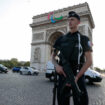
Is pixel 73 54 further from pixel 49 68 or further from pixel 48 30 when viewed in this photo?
pixel 48 30

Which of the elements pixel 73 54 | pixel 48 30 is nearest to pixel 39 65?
pixel 48 30

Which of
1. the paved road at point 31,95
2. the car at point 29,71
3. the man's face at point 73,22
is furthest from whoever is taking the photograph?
the car at point 29,71

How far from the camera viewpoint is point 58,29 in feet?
85.6

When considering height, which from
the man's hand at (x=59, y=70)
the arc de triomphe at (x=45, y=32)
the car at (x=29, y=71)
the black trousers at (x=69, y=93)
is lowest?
the car at (x=29, y=71)

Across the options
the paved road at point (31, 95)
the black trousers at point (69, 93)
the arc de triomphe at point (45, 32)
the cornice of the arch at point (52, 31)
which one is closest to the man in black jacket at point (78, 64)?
the black trousers at point (69, 93)

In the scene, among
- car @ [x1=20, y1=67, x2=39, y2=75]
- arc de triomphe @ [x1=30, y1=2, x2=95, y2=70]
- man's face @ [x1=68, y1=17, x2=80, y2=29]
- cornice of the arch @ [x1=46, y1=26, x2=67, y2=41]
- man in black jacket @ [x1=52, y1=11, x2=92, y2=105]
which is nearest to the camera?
man in black jacket @ [x1=52, y1=11, x2=92, y2=105]

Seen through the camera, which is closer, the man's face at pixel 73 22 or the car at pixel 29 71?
the man's face at pixel 73 22

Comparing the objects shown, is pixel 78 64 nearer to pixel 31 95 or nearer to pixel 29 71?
pixel 31 95

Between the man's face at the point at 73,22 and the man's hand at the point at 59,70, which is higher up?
the man's face at the point at 73,22

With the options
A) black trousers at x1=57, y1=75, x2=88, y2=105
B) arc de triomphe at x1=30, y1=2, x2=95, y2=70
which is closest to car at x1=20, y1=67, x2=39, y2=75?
arc de triomphe at x1=30, y1=2, x2=95, y2=70

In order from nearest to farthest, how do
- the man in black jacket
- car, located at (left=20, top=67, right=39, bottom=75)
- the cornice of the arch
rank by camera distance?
the man in black jacket, car, located at (left=20, top=67, right=39, bottom=75), the cornice of the arch

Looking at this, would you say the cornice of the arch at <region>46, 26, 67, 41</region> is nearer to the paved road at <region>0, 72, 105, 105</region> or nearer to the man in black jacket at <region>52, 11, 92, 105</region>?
the paved road at <region>0, 72, 105, 105</region>

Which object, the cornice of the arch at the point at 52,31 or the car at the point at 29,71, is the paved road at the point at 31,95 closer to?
the car at the point at 29,71

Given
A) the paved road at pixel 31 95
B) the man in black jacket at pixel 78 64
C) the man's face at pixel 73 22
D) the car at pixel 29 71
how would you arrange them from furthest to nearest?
the car at pixel 29 71
the paved road at pixel 31 95
the man's face at pixel 73 22
the man in black jacket at pixel 78 64
